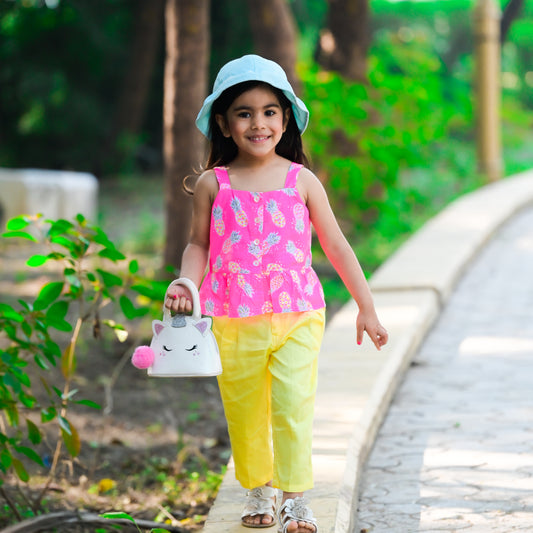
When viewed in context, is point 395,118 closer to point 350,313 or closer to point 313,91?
point 313,91

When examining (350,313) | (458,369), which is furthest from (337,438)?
(350,313)

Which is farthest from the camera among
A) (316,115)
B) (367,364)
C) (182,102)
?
(316,115)

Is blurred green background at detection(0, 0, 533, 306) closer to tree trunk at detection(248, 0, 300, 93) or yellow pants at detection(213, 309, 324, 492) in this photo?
tree trunk at detection(248, 0, 300, 93)

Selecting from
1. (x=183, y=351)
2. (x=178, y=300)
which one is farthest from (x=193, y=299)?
(x=183, y=351)

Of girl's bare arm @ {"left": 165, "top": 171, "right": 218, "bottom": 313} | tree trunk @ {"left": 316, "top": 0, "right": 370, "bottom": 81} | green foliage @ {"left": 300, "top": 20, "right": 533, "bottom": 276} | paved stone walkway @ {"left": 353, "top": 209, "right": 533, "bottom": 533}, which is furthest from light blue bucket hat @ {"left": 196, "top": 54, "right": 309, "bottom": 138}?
tree trunk @ {"left": 316, "top": 0, "right": 370, "bottom": 81}

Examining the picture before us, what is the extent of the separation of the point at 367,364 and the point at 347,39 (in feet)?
21.1

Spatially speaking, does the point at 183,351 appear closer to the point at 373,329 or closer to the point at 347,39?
the point at 373,329

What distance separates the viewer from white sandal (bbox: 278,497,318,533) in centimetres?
275

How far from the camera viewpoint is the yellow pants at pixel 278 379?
2.77m

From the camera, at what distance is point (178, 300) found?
267 cm

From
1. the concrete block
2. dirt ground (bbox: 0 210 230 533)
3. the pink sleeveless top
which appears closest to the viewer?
the pink sleeveless top

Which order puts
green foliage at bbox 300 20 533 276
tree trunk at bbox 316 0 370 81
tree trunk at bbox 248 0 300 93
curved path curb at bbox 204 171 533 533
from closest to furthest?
curved path curb at bbox 204 171 533 533, tree trunk at bbox 248 0 300 93, green foliage at bbox 300 20 533 276, tree trunk at bbox 316 0 370 81

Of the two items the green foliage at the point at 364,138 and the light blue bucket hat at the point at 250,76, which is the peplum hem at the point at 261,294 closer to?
the light blue bucket hat at the point at 250,76

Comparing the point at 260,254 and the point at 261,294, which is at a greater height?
the point at 260,254
